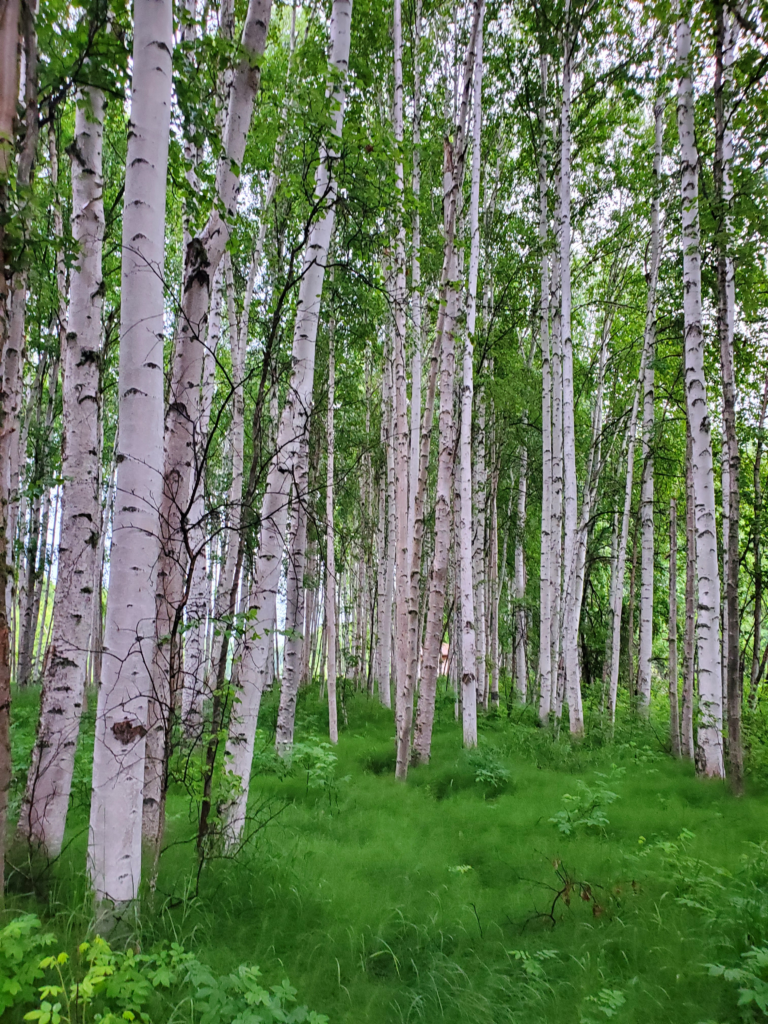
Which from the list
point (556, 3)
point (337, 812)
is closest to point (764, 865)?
point (337, 812)

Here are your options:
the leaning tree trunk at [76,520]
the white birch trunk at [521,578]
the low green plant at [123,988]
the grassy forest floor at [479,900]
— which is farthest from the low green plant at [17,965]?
the white birch trunk at [521,578]

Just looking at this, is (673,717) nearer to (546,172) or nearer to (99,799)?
(99,799)

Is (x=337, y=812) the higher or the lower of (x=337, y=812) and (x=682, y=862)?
the lower

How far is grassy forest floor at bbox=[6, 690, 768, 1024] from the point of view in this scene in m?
2.92

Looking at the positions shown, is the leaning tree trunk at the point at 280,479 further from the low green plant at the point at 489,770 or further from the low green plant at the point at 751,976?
the low green plant at the point at 489,770

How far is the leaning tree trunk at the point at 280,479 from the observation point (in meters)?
4.10

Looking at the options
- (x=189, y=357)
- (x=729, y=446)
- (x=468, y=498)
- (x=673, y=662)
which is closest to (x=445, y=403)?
(x=468, y=498)

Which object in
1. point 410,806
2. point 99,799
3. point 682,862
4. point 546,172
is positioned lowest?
point 410,806

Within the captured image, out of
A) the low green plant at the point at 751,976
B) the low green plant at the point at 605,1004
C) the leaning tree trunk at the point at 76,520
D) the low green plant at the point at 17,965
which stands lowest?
the low green plant at the point at 605,1004

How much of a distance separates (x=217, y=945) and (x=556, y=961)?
196cm

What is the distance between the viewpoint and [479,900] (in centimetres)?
421

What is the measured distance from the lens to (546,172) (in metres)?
10.8

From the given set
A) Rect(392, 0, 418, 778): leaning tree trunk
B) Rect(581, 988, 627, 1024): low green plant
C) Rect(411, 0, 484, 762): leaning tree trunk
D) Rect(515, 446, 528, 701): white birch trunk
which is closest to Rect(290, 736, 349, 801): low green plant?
Rect(392, 0, 418, 778): leaning tree trunk

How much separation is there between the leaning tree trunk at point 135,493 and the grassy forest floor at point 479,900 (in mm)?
485
